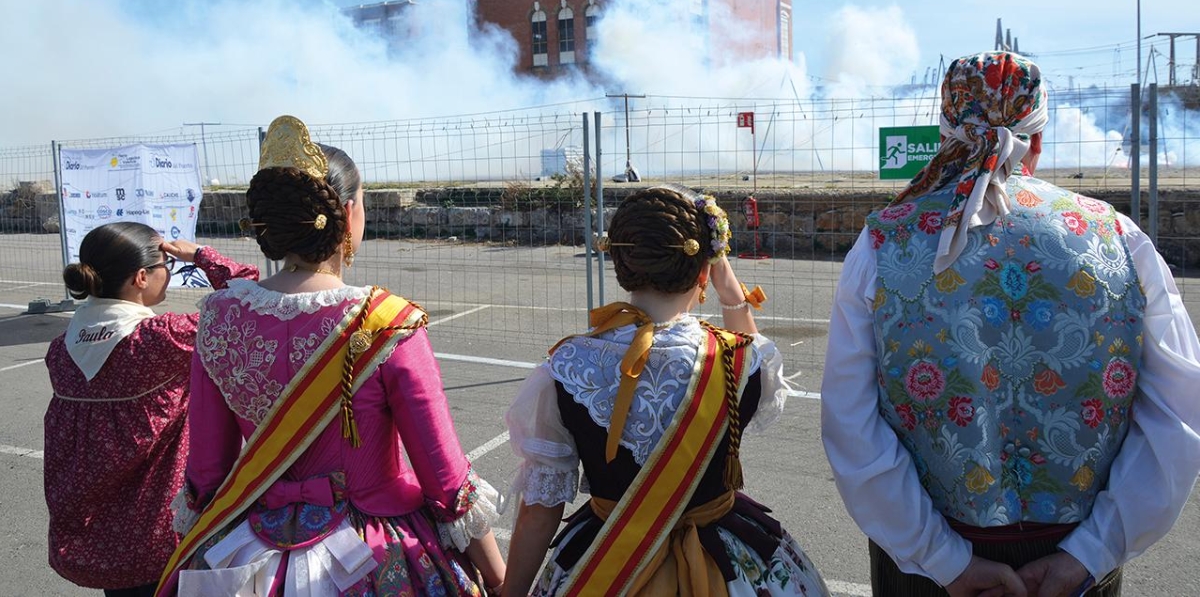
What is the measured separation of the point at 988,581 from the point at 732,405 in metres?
0.66

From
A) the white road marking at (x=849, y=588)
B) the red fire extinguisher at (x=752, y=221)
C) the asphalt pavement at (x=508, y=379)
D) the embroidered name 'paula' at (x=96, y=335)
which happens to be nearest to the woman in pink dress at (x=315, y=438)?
the embroidered name 'paula' at (x=96, y=335)

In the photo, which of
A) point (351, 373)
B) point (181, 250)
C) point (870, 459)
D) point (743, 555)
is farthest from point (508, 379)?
point (870, 459)

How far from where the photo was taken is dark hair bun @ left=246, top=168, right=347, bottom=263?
2299mm

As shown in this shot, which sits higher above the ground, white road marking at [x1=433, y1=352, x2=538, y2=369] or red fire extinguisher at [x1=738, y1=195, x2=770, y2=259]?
red fire extinguisher at [x1=738, y1=195, x2=770, y2=259]

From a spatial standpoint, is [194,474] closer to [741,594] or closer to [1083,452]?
[741,594]

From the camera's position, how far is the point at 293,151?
2.34 meters

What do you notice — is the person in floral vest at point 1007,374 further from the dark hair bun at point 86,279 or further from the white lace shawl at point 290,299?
the dark hair bun at point 86,279

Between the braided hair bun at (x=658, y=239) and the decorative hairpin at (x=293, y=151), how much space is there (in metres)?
0.75

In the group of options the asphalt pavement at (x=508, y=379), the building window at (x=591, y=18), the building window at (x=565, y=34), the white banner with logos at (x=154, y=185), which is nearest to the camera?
the asphalt pavement at (x=508, y=379)

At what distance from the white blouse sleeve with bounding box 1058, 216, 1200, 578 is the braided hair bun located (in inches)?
36.4

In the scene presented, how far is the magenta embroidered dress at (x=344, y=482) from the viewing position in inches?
85.0

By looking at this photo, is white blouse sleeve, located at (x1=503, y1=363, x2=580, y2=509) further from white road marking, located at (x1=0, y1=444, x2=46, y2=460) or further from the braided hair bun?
white road marking, located at (x1=0, y1=444, x2=46, y2=460)

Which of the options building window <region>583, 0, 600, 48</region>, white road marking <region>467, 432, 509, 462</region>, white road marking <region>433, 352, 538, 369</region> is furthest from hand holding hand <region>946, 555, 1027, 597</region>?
building window <region>583, 0, 600, 48</region>

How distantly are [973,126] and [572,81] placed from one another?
1869 inches
